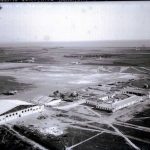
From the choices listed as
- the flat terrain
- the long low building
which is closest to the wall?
the flat terrain

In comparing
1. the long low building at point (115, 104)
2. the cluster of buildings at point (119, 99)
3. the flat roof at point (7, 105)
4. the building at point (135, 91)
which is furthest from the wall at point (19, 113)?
the building at point (135, 91)

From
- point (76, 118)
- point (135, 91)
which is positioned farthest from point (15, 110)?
point (135, 91)

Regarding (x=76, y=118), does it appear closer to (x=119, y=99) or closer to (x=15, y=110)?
(x=15, y=110)

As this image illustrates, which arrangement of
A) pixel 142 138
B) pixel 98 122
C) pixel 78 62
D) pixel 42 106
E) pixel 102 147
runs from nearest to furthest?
pixel 102 147 < pixel 142 138 < pixel 98 122 < pixel 42 106 < pixel 78 62

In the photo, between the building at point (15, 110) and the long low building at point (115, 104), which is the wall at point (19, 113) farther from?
the long low building at point (115, 104)

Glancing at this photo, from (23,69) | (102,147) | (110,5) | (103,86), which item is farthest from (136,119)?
(23,69)

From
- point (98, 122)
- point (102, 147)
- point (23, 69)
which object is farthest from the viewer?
point (23, 69)

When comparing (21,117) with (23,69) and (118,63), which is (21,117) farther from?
(118,63)

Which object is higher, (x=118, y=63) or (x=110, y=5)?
(x=110, y=5)

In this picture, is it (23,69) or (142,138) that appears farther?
(23,69)
